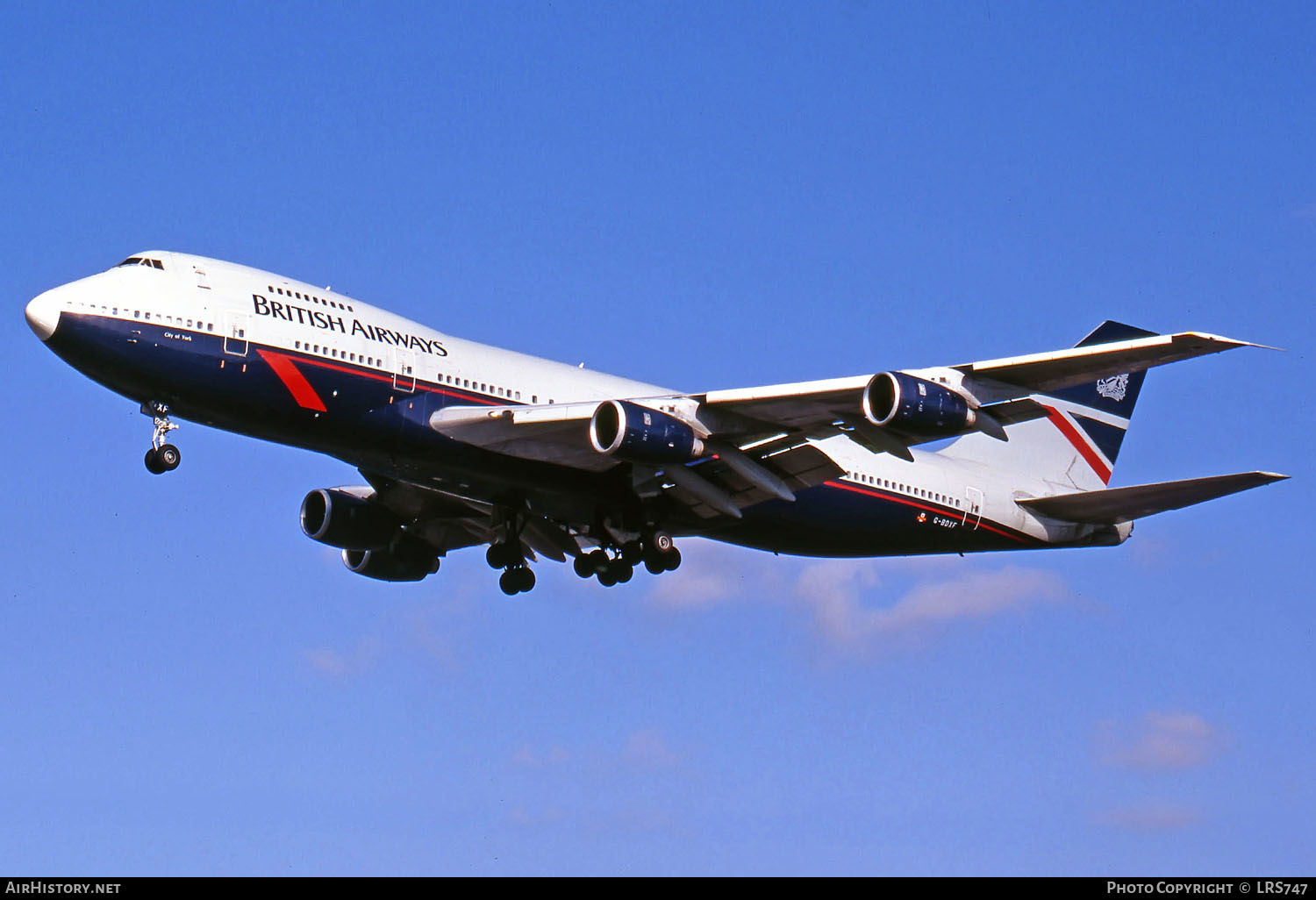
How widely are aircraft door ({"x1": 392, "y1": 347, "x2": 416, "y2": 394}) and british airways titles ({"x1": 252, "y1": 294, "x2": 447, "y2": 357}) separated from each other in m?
0.23

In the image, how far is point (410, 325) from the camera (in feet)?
115

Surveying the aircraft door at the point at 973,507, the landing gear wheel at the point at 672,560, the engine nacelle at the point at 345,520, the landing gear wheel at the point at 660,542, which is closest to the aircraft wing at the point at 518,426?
the landing gear wheel at the point at 660,542

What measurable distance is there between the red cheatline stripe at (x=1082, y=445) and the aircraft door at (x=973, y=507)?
5.10m

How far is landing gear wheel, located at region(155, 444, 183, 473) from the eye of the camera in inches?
1273

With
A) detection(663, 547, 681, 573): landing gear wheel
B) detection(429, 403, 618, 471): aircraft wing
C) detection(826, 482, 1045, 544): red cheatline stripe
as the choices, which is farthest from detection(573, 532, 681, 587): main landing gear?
detection(826, 482, 1045, 544): red cheatline stripe

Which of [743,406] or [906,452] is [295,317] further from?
[906,452]

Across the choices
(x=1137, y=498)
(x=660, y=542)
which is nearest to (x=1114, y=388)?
(x=1137, y=498)

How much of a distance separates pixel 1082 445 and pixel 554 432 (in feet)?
59.6

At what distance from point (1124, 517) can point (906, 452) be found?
10012 mm

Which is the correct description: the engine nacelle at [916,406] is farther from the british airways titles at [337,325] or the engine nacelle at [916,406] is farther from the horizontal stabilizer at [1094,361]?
the british airways titles at [337,325]

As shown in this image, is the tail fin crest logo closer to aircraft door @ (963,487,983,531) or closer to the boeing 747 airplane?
the boeing 747 airplane

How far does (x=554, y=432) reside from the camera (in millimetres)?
34062
